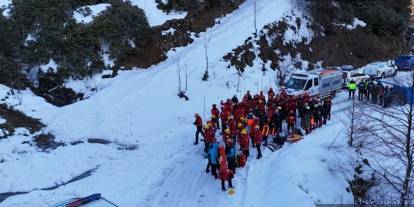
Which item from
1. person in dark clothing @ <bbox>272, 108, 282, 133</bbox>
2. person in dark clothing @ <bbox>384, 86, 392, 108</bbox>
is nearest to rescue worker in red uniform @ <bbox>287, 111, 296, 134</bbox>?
person in dark clothing @ <bbox>272, 108, 282, 133</bbox>

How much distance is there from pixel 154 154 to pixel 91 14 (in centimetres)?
1527

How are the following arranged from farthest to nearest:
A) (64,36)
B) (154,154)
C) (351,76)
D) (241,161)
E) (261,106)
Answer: (351,76), (64,36), (261,106), (154,154), (241,161)

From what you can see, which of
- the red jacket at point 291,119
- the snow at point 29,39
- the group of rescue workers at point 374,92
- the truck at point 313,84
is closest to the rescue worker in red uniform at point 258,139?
the red jacket at point 291,119

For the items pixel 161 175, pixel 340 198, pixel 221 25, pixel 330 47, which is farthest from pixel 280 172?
pixel 330 47

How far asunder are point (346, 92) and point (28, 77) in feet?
72.1

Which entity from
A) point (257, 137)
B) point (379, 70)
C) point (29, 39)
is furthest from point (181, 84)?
point (379, 70)

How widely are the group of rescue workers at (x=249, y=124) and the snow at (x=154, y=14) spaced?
13079 millimetres

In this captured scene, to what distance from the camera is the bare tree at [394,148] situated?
13250 mm

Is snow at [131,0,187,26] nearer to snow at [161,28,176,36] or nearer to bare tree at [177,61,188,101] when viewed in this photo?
snow at [161,28,176,36]

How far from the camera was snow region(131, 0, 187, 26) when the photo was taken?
119 feet

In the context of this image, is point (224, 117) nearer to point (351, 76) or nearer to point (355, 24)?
point (351, 76)

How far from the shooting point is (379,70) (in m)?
37.9

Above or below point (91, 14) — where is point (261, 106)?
below

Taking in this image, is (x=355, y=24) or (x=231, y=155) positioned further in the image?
(x=355, y=24)
